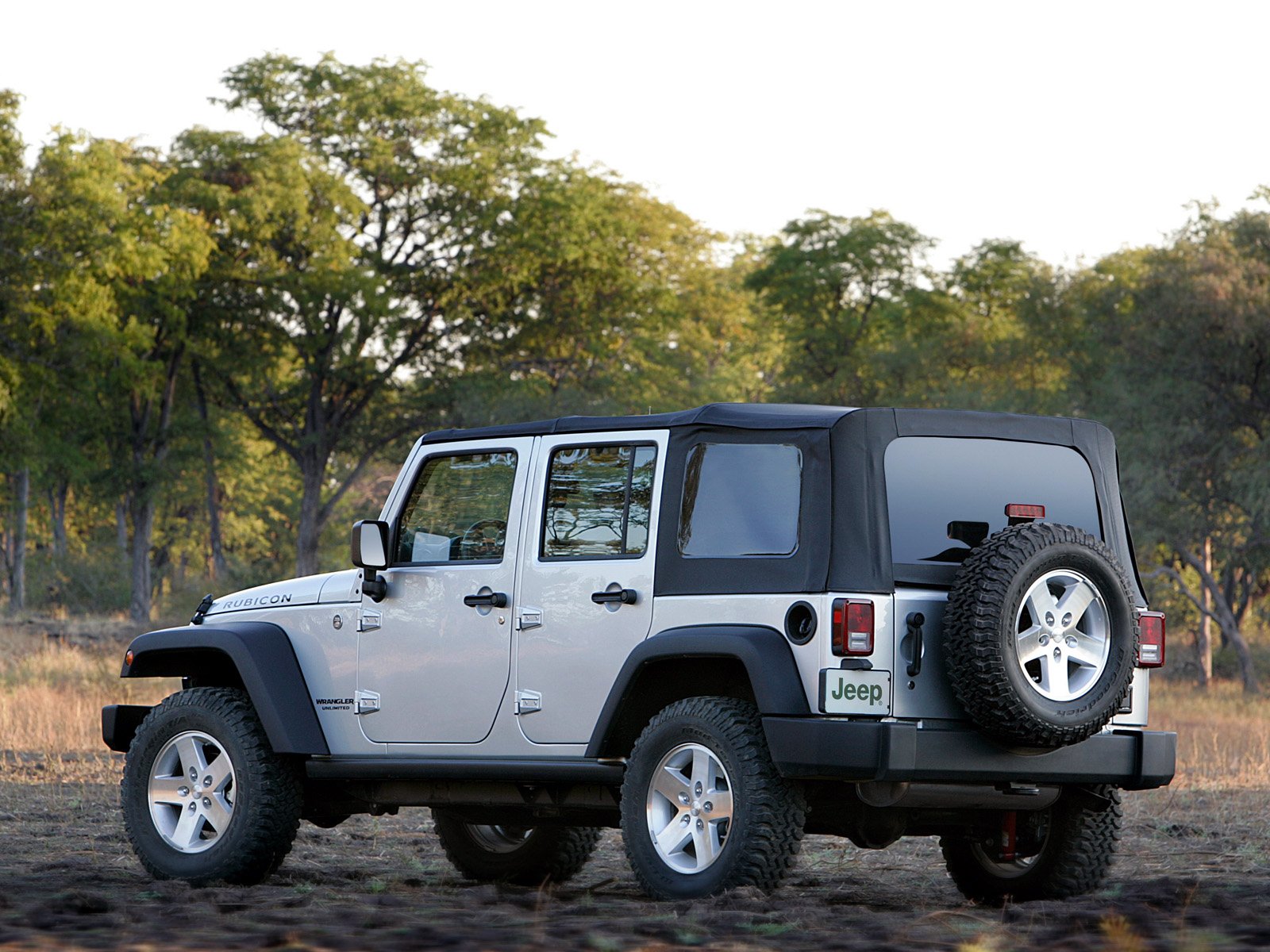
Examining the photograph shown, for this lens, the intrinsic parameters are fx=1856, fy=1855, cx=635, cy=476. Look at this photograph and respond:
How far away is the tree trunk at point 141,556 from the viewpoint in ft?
145

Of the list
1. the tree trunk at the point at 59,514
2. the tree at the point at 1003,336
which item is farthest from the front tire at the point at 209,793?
the tree trunk at the point at 59,514

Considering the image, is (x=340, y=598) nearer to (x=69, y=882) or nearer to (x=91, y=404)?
(x=69, y=882)

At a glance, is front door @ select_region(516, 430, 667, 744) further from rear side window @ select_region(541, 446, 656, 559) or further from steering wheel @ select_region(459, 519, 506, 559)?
steering wheel @ select_region(459, 519, 506, 559)

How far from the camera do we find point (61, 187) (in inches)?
1433

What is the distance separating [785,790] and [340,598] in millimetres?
2618

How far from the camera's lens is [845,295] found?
157 feet

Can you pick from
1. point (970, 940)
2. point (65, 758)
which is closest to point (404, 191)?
point (65, 758)

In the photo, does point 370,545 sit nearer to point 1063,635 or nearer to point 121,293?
point 1063,635

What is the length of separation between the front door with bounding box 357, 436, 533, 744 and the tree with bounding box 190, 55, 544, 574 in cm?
3392

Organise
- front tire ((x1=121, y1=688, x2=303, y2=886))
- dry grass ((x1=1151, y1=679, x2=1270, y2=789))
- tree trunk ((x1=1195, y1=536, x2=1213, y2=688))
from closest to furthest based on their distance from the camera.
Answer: front tire ((x1=121, y1=688, x2=303, y2=886)) < dry grass ((x1=1151, y1=679, x2=1270, y2=789)) < tree trunk ((x1=1195, y1=536, x2=1213, y2=688))

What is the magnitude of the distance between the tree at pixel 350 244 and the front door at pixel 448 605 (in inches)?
1335

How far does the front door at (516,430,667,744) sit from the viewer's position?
24.8 ft

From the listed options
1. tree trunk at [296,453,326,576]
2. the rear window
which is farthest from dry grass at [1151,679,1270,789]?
tree trunk at [296,453,326,576]

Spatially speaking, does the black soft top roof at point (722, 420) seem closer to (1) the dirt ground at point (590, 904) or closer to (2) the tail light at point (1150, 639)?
(2) the tail light at point (1150, 639)
